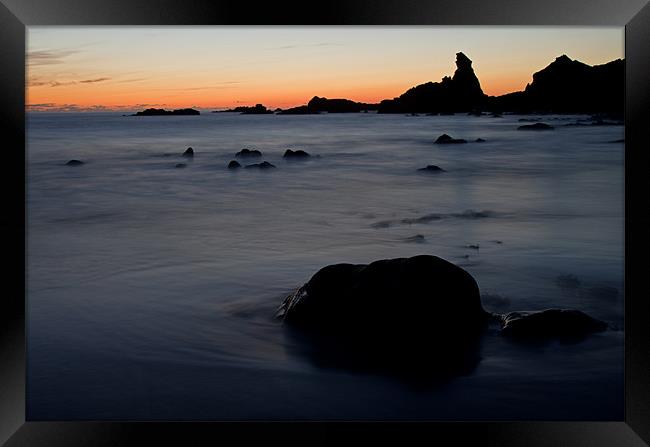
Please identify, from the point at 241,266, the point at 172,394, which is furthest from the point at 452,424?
the point at 241,266

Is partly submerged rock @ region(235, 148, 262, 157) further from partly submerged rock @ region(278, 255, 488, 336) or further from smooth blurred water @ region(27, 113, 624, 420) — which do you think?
partly submerged rock @ region(278, 255, 488, 336)

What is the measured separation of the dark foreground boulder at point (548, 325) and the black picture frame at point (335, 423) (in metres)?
1.22

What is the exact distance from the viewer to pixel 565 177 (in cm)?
1214

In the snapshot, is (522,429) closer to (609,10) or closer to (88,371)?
(609,10)

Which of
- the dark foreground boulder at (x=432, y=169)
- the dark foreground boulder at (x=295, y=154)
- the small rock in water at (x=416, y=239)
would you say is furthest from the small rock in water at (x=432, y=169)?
the small rock in water at (x=416, y=239)

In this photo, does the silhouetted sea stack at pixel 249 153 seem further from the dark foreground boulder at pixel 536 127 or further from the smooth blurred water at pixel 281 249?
the dark foreground boulder at pixel 536 127

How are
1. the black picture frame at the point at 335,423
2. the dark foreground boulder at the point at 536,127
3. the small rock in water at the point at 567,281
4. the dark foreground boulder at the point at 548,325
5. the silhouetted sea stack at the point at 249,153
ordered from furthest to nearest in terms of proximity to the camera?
the dark foreground boulder at the point at 536,127
the silhouetted sea stack at the point at 249,153
the small rock in water at the point at 567,281
the dark foreground boulder at the point at 548,325
the black picture frame at the point at 335,423

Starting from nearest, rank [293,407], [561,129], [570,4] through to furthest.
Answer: [570,4], [293,407], [561,129]

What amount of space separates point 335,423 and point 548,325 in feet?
5.29

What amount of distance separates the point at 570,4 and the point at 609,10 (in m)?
0.13

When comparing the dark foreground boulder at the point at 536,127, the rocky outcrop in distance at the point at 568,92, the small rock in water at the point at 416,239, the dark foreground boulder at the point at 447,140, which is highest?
the rocky outcrop in distance at the point at 568,92

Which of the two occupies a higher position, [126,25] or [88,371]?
[126,25]

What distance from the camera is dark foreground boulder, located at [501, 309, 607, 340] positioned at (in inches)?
140

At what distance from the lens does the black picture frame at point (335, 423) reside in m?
2.23
